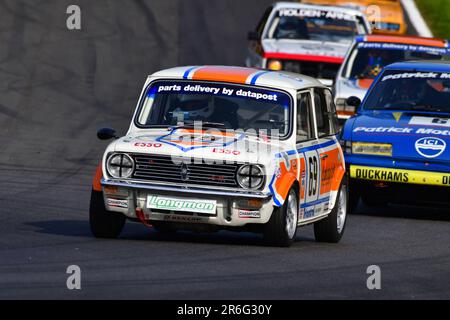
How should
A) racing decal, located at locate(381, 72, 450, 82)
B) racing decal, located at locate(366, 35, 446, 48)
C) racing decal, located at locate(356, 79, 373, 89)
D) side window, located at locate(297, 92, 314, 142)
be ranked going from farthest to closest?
racing decal, located at locate(366, 35, 446, 48), racing decal, located at locate(356, 79, 373, 89), racing decal, located at locate(381, 72, 450, 82), side window, located at locate(297, 92, 314, 142)

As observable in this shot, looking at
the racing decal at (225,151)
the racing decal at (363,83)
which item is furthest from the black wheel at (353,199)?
the racing decal at (363,83)

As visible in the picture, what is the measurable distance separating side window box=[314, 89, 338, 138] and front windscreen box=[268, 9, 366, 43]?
1073cm

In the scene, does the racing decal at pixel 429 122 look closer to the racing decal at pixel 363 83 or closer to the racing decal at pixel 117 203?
the racing decal at pixel 117 203

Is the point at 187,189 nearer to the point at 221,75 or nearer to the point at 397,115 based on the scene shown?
the point at 221,75

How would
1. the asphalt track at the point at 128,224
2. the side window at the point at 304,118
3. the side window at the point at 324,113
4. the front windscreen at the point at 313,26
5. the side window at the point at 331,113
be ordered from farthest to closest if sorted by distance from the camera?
the front windscreen at the point at 313,26, the side window at the point at 331,113, the side window at the point at 324,113, the side window at the point at 304,118, the asphalt track at the point at 128,224

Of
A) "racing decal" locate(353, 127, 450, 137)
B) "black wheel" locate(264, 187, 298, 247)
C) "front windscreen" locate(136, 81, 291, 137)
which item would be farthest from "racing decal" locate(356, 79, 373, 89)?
"black wheel" locate(264, 187, 298, 247)

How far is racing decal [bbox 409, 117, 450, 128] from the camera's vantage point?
14773mm

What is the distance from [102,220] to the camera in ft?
37.2

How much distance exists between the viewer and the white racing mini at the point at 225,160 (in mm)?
10945

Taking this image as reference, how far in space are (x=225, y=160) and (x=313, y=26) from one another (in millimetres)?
13200

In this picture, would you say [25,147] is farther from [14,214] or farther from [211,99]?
[211,99]

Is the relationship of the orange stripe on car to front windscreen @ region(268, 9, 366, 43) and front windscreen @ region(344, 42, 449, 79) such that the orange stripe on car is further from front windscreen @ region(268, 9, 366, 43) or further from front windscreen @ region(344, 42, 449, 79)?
front windscreen @ region(268, 9, 366, 43)

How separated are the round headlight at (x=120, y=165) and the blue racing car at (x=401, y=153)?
14.0 ft
